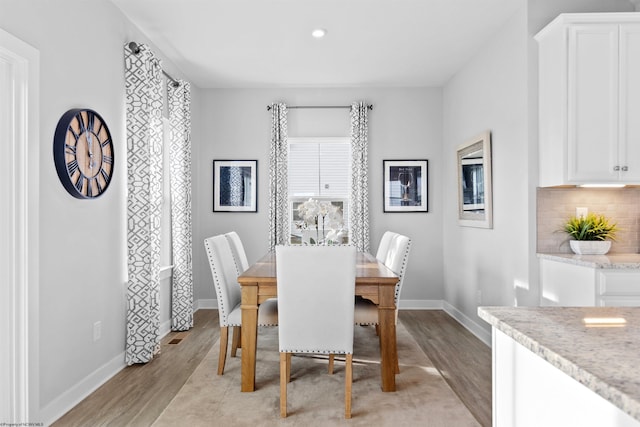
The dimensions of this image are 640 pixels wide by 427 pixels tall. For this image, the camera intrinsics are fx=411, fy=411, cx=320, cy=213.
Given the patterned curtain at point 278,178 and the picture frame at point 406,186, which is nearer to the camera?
the patterned curtain at point 278,178

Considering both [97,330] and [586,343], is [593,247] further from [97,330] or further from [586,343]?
[97,330]

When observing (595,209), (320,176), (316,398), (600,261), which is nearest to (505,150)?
(595,209)

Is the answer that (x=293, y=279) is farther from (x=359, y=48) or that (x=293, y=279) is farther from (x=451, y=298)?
(x=451, y=298)

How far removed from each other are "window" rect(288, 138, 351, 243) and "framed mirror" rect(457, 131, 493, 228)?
142 cm

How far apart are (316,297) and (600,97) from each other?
2330 mm

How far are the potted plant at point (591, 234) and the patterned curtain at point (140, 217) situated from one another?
325 centimetres

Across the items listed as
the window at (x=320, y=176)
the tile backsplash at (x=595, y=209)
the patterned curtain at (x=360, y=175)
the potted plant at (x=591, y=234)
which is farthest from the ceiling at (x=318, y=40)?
the potted plant at (x=591, y=234)

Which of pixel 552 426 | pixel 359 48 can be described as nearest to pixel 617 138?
pixel 359 48

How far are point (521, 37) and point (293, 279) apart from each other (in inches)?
102

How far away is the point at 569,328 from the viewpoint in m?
0.99

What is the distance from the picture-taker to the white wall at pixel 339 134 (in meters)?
5.18

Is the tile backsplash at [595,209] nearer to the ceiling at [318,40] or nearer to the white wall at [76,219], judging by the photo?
the ceiling at [318,40]

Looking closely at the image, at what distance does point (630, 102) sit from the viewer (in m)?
2.77

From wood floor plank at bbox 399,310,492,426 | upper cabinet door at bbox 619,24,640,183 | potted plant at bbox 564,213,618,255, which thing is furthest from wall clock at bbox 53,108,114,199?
upper cabinet door at bbox 619,24,640,183
